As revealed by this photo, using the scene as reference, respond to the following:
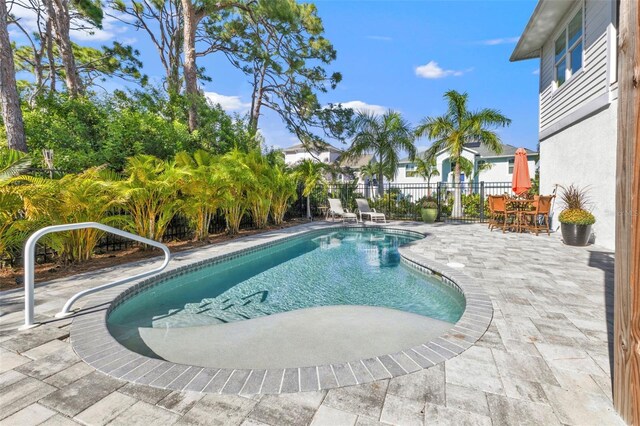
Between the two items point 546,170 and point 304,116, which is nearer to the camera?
point 546,170

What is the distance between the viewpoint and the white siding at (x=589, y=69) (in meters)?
6.62

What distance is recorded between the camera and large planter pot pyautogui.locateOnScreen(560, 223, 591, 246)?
22.7 ft

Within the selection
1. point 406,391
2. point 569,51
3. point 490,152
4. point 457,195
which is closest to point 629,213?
point 406,391

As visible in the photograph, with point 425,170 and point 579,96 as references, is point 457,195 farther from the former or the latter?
point 425,170

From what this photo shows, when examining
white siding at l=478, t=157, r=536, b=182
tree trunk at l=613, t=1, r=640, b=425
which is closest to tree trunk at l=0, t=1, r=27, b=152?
tree trunk at l=613, t=1, r=640, b=425

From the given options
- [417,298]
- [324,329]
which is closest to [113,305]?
[324,329]

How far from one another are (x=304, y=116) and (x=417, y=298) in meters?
14.4

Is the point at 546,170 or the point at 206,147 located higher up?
the point at 206,147

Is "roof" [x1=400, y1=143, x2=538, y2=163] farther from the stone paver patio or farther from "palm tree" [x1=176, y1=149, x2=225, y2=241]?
the stone paver patio

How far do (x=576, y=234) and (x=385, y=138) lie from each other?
9135 mm

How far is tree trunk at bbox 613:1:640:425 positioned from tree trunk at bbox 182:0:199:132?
38.6 ft

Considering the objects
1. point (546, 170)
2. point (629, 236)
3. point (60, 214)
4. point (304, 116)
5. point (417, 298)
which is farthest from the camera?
point (304, 116)

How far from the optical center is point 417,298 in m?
4.65

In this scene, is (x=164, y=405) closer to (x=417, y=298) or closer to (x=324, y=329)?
(x=324, y=329)
